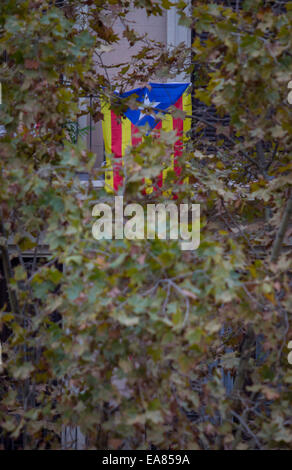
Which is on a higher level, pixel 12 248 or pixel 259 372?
pixel 12 248

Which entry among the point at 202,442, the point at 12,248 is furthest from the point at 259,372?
the point at 12,248

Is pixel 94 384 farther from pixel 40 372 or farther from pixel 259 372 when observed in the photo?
pixel 259 372

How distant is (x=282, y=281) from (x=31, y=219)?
1.61 m

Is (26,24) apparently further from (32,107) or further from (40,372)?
(40,372)

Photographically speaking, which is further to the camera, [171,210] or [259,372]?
[171,210]

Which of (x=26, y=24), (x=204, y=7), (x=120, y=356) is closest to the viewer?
(x=120, y=356)

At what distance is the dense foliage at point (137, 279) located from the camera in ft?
8.95

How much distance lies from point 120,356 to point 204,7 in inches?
96.3

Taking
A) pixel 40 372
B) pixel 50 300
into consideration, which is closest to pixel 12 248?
pixel 40 372

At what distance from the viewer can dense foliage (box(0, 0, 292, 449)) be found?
2.73 m

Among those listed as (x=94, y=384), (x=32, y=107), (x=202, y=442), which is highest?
(x=32, y=107)

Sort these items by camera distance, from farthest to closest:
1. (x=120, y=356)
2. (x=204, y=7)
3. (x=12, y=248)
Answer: (x=12, y=248) → (x=204, y=7) → (x=120, y=356)

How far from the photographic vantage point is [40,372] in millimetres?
3307

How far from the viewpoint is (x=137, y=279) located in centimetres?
271
